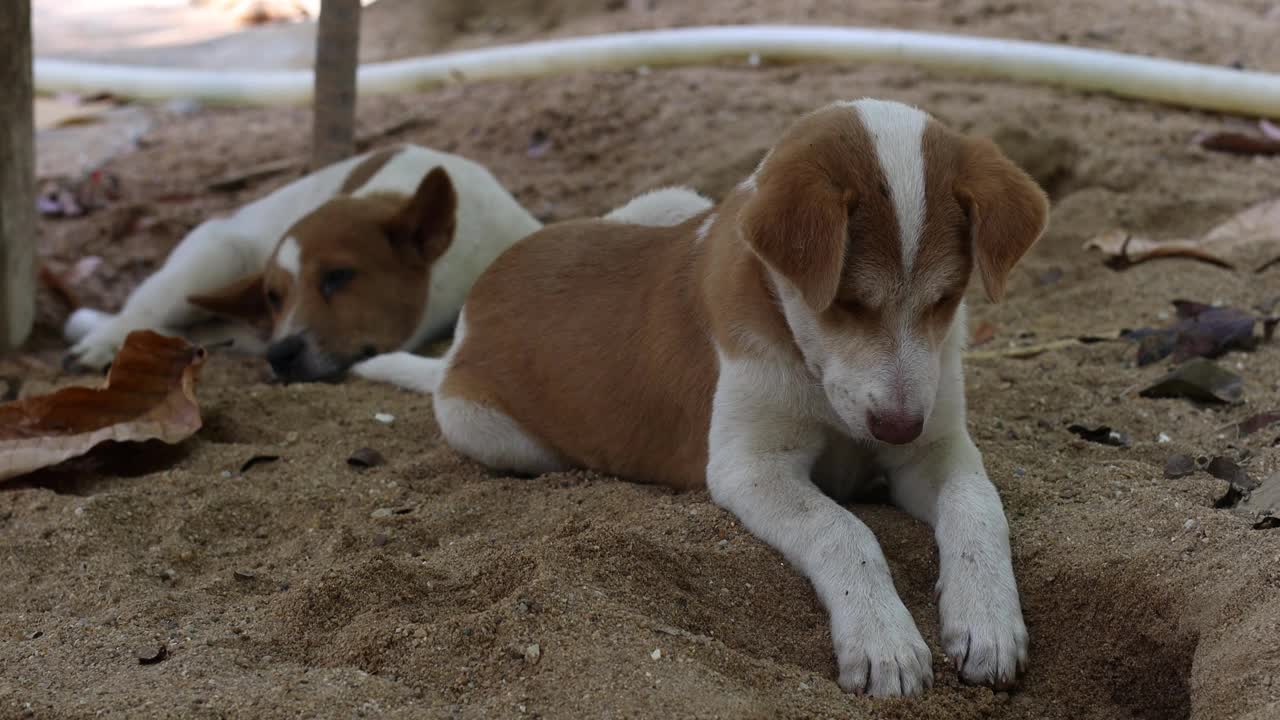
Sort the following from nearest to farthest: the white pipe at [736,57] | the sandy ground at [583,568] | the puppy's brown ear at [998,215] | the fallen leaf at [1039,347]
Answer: the sandy ground at [583,568] < the puppy's brown ear at [998,215] < the fallen leaf at [1039,347] < the white pipe at [736,57]

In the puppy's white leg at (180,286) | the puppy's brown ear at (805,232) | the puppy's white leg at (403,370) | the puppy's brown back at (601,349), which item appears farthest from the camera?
the puppy's white leg at (180,286)

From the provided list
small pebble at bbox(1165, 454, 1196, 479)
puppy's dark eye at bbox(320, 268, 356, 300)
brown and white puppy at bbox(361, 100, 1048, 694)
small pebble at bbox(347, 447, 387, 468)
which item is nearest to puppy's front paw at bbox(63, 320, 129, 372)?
puppy's dark eye at bbox(320, 268, 356, 300)

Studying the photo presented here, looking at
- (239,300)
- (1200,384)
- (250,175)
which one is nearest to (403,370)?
(239,300)

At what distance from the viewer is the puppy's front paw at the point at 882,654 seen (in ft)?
11.2

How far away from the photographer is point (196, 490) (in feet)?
15.9

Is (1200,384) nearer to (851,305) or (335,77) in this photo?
(851,305)

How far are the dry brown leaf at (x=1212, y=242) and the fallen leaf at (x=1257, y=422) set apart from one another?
85.8 inches

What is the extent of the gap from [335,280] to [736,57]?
15.5ft

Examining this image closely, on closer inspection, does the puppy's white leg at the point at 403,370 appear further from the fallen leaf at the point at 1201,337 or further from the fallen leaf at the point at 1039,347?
the fallen leaf at the point at 1201,337

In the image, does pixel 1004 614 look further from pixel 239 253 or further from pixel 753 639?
pixel 239 253

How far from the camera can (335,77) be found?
832cm

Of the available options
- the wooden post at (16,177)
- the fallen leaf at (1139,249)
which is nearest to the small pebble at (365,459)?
the wooden post at (16,177)

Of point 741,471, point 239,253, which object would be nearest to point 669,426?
point 741,471

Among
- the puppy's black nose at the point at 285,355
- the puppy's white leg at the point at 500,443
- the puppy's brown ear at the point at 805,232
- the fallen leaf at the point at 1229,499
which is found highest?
the puppy's brown ear at the point at 805,232
